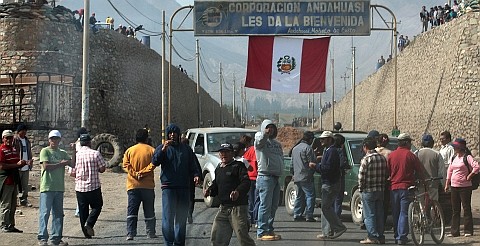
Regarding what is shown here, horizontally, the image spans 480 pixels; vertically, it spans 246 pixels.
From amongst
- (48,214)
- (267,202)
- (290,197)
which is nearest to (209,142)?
(290,197)

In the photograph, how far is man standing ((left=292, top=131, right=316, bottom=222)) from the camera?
1513 cm

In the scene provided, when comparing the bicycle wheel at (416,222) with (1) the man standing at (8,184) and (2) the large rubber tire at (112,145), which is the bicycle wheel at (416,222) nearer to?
(1) the man standing at (8,184)

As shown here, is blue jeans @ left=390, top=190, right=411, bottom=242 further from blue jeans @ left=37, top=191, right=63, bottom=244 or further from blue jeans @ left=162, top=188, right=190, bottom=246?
blue jeans @ left=37, top=191, right=63, bottom=244

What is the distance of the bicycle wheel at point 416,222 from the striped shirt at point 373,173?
0.54m

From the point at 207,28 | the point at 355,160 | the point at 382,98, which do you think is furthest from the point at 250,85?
the point at 382,98

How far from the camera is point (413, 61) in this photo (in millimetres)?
49812

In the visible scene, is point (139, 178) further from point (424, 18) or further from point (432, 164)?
point (424, 18)

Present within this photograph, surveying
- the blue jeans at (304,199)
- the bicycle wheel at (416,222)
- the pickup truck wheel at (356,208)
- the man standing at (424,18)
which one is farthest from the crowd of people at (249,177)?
the man standing at (424,18)

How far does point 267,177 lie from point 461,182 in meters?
3.00

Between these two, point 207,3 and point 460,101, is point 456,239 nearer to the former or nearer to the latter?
point 207,3

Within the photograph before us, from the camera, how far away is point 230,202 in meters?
10.0

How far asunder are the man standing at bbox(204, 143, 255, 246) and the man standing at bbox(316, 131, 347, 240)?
10.2 feet

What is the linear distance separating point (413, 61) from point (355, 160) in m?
35.4

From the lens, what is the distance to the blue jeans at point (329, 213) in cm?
1292
